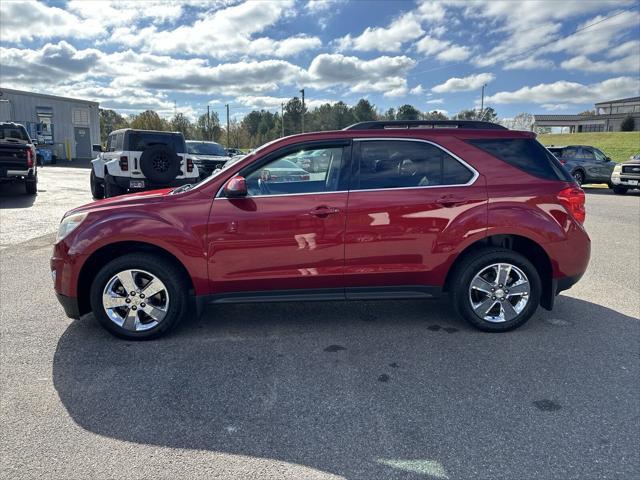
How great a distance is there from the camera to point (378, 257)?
3.87 metres

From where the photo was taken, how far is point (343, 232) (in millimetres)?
3781

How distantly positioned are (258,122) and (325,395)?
90.5 m

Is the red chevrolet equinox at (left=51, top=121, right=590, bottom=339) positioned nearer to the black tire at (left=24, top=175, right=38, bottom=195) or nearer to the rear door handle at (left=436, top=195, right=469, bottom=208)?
the rear door handle at (left=436, top=195, right=469, bottom=208)

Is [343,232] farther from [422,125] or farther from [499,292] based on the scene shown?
[499,292]

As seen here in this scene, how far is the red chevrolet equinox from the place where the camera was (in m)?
3.73

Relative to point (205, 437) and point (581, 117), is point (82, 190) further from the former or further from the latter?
point (581, 117)

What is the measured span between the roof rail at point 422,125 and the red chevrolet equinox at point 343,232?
96 mm

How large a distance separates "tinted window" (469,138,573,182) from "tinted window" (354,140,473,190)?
1.10 ft

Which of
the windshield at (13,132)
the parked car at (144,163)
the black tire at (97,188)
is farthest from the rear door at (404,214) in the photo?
the windshield at (13,132)

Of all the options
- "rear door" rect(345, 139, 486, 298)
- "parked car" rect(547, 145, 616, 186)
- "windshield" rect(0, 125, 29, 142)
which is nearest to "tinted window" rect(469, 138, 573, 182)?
"rear door" rect(345, 139, 486, 298)

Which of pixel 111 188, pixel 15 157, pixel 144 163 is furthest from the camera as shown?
pixel 15 157

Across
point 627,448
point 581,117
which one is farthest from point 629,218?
point 581,117

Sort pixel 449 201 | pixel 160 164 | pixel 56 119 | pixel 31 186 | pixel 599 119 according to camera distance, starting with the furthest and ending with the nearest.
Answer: pixel 599 119 < pixel 56 119 < pixel 31 186 < pixel 160 164 < pixel 449 201

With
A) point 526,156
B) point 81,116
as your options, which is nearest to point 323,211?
point 526,156
